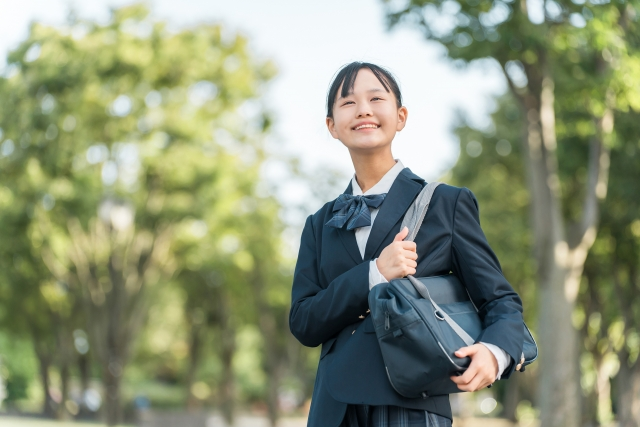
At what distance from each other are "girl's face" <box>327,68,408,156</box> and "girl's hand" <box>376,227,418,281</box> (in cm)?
40

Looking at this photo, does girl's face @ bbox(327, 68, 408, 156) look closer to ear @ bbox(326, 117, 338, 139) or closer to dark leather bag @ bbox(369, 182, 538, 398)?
ear @ bbox(326, 117, 338, 139)

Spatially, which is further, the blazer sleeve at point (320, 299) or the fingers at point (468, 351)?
the blazer sleeve at point (320, 299)

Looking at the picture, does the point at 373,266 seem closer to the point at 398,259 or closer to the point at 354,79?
the point at 398,259

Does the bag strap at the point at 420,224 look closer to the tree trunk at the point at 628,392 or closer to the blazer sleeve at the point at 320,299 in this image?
the blazer sleeve at the point at 320,299

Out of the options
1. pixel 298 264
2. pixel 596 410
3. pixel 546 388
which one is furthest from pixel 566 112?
pixel 596 410

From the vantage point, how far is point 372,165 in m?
2.51

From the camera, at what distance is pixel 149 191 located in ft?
69.7

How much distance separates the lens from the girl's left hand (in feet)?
6.45

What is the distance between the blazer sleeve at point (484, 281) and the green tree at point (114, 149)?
1711 cm

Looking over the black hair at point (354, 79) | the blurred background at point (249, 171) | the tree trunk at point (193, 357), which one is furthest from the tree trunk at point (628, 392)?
the black hair at point (354, 79)

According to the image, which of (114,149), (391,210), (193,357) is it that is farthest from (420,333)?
(193,357)

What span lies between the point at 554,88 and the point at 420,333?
13.1 m

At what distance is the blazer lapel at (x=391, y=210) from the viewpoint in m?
2.31

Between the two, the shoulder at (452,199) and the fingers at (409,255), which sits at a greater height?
the shoulder at (452,199)
